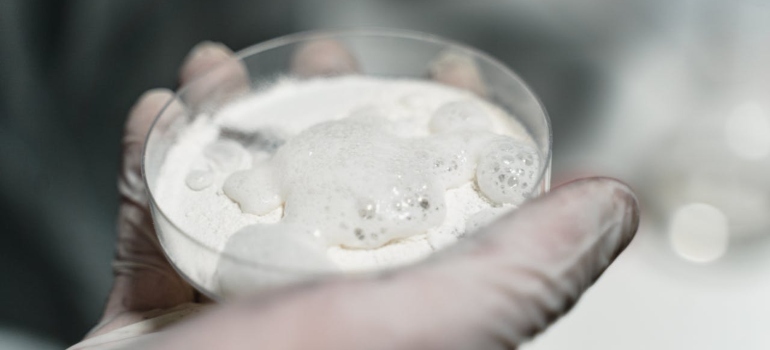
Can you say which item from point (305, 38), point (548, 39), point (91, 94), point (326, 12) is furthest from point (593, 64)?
point (91, 94)

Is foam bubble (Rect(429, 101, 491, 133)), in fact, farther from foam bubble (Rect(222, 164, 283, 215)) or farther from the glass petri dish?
foam bubble (Rect(222, 164, 283, 215))

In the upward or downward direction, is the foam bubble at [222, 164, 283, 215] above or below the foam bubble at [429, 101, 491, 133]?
below

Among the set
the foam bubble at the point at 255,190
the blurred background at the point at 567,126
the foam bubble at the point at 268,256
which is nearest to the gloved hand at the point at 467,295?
the foam bubble at the point at 268,256

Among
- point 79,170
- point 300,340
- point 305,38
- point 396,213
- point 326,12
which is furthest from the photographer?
point 326,12

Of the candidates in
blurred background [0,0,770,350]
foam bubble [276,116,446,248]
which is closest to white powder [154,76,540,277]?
foam bubble [276,116,446,248]

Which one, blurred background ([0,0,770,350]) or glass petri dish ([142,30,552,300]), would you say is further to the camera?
blurred background ([0,0,770,350])

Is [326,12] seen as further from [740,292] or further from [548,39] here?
[740,292]

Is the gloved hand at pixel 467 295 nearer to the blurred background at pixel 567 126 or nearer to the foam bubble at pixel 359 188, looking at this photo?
the foam bubble at pixel 359 188
